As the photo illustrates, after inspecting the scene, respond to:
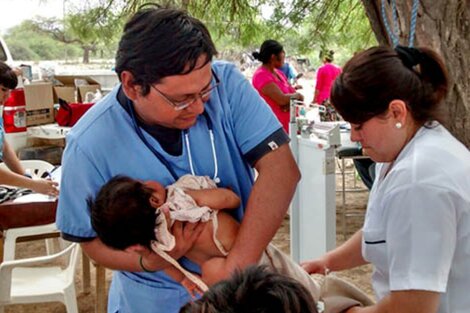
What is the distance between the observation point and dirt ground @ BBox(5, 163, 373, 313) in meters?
4.08

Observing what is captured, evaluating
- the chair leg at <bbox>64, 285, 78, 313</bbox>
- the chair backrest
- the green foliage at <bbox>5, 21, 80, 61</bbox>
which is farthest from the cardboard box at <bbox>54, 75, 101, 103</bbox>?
the green foliage at <bbox>5, 21, 80, 61</bbox>

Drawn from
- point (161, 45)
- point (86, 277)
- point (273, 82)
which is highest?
point (161, 45)

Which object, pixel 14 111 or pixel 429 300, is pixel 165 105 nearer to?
pixel 429 300

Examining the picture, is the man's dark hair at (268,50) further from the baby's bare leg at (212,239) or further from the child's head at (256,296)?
the child's head at (256,296)

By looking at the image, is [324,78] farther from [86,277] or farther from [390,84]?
[390,84]

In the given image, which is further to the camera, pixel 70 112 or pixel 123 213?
pixel 70 112

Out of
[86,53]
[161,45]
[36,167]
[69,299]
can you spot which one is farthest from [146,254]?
[86,53]

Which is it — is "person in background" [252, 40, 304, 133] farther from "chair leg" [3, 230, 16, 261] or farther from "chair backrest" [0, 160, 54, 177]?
"chair leg" [3, 230, 16, 261]

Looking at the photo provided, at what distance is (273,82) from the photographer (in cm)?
607

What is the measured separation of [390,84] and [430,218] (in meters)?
0.30

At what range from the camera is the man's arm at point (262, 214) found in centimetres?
137

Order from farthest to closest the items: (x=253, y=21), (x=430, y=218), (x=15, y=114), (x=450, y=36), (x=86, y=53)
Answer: (x=86, y=53) < (x=15, y=114) < (x=253, y=21) < (x=450, y=36) < (x=430, y=218)

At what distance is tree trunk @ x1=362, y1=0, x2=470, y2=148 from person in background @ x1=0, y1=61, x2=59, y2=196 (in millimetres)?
2132

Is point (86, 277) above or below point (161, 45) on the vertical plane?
below
